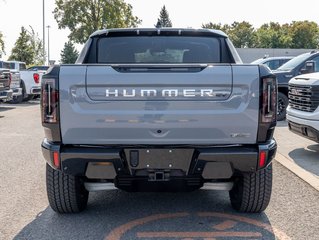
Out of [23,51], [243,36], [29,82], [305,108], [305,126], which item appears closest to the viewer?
[305,126]

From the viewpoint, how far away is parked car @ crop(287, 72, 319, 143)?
6883 mm

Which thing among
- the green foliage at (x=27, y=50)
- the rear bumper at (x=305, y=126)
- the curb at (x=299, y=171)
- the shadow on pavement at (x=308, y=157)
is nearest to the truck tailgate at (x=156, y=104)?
the curb at (x=299, y=171)

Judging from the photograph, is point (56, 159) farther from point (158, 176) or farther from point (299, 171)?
point (299, 171)

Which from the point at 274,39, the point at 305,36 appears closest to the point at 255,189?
the point at 274,39

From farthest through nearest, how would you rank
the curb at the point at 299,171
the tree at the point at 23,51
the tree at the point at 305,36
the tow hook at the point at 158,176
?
the tree at the point at 305,36 → the tree at the point at 23,51 → the curb at the point at 299,171 → the tow hook at the point at 158,176

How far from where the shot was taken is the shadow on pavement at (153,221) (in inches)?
156

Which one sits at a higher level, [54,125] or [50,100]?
[50,100]

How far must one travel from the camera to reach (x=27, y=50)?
53.4m

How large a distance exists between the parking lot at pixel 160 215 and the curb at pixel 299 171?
13 millimetres

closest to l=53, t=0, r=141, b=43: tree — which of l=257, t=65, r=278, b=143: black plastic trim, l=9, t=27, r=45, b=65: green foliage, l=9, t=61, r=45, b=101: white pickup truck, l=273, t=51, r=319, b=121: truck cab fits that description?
l=9, t=27, r=45, b=65: green foliage

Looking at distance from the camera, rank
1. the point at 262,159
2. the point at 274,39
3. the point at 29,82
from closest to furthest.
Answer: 1. the point at 262,159
2. the point at 29,82
3. the point at 274,39

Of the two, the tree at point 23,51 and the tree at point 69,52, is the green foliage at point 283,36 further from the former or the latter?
the tree at point 23,51

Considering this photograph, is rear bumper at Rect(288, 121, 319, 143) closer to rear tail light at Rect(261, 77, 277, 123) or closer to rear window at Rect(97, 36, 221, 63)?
rear window at Rect(97, 36, 221, 63)

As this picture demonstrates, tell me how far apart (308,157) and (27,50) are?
5040 cm
